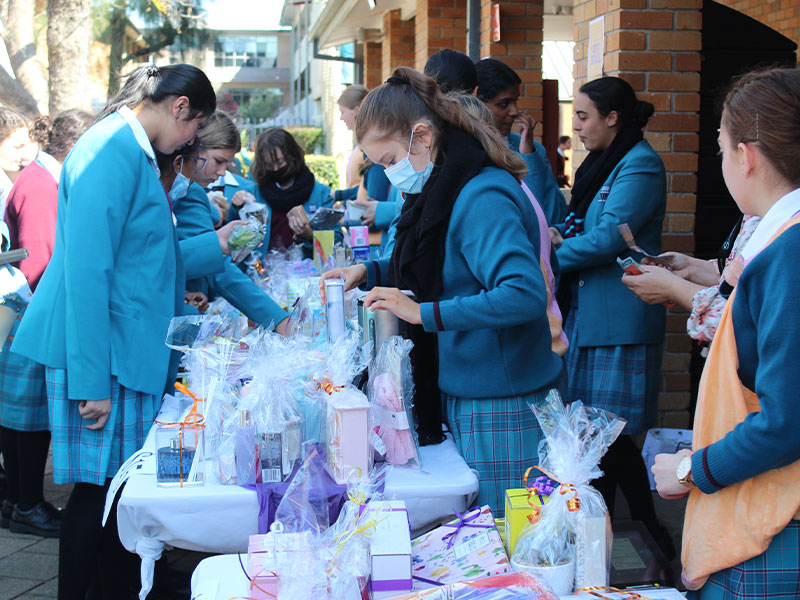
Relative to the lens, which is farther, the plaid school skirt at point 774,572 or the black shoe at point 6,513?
the black shoe at point 6,513

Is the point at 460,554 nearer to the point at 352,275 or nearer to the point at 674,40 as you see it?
the point at 352,275

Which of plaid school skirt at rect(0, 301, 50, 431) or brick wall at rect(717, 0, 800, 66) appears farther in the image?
brick wall at rect(717, 0, 800, 66)

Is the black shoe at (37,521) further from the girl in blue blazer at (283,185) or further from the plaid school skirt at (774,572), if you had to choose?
the plaid school skirt at (774,572)

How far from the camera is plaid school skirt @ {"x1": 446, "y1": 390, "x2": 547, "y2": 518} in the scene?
7.54ft

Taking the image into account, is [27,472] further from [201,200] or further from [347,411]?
[347,411]

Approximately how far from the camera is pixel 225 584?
166 centimetres

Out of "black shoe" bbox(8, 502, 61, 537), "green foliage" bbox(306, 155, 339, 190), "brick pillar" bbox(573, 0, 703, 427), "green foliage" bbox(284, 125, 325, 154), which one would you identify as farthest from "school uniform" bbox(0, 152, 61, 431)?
"green foliage" bbox(284, 125, 325, 154)

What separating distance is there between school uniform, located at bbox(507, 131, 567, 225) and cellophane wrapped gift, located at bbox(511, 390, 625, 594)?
8.97 feet

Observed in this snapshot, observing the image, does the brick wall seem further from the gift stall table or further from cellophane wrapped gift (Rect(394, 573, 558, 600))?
cellophane wrapped gift (Rect(394, 573, 558, 600))

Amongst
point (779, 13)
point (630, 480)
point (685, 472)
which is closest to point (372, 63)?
point (779, 13)

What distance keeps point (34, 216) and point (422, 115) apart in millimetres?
2719

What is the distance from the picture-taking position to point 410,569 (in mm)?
1580

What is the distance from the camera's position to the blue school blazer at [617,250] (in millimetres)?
3447

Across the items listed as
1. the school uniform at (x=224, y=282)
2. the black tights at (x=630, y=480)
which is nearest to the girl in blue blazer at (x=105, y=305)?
the school uniform at (x=224, y=282)
